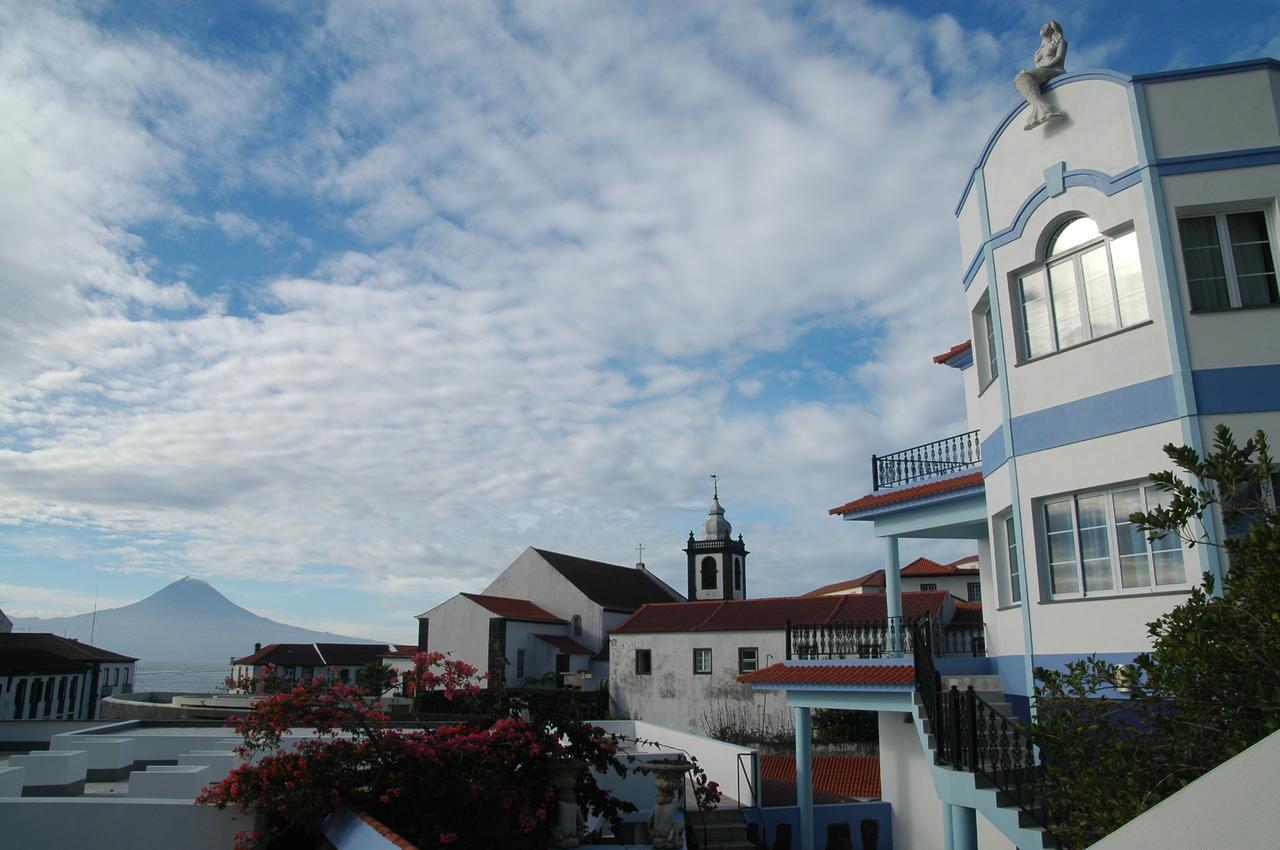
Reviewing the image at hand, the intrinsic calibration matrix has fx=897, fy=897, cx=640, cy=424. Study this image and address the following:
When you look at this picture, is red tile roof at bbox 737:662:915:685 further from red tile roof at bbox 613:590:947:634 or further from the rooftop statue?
red tile roof at bbox 613:590:947:634

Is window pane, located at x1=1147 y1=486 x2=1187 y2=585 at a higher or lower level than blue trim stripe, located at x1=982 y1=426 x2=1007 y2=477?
lower

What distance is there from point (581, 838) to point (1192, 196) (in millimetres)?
9943

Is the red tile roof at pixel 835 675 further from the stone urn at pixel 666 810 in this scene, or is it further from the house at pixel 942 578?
the house at pixel 942 578

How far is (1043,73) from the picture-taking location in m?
11.3

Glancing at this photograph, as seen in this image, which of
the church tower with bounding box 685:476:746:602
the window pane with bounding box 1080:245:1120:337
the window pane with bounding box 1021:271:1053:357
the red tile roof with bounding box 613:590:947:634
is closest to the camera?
the window pane with bounding box 1080:245:1120:337

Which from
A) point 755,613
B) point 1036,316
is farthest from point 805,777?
point 755,613

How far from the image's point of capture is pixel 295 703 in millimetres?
9625

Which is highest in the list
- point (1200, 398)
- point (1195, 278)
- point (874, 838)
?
point (1195, 278)

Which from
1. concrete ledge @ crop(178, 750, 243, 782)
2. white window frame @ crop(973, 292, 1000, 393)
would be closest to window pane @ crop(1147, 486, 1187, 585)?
white window frame @ crop(973, 292, 1000, 393)

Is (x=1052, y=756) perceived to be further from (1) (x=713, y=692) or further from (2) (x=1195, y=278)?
(1) (x=713, y=692)

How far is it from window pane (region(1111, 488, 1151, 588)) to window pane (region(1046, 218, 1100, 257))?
10.2ft

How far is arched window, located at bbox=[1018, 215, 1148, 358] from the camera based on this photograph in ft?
34.0

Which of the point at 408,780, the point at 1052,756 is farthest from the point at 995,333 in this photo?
the point at 408,780

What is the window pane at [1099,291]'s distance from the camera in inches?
415
